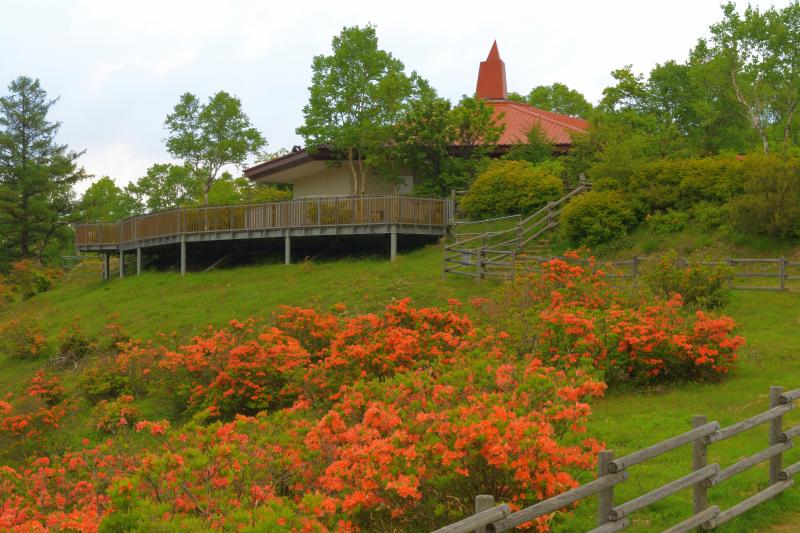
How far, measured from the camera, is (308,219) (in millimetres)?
31000

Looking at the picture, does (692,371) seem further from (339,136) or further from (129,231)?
(129,231)

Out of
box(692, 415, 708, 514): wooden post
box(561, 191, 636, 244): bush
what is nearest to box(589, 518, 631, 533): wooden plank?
box(692, 415, 708, 514): wooden post

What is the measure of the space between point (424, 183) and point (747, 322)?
18.2 metres

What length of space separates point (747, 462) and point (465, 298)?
14094 mm

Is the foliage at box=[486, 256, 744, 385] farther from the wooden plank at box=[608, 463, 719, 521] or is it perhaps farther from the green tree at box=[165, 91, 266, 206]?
the green tree at box=[165, 91, 266, 206]

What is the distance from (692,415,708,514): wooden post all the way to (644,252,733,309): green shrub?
11430 millimetres

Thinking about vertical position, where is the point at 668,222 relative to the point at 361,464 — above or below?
above

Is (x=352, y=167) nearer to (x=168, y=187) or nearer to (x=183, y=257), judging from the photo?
(x=183, y=257)

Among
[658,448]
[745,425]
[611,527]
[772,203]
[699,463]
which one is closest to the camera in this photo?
[611,527]

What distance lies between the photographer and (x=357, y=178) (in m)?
38.4

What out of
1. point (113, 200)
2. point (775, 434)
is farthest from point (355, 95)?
point (113, 200)

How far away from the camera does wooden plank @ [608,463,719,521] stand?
22.1 feet

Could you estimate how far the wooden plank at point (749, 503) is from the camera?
7.69 meters

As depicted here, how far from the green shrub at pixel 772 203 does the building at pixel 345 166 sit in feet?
41.8
